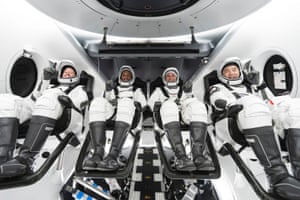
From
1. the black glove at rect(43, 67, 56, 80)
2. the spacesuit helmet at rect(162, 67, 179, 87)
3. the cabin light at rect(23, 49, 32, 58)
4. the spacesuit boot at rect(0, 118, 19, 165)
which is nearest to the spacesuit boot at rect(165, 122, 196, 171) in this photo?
the spacesuit helmet at rect(162, 67, 179, 87)

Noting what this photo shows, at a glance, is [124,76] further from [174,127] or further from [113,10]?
[174,127]

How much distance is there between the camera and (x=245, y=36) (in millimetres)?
2490

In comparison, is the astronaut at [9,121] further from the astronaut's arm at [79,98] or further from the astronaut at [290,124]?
the astronaut at [290,124]

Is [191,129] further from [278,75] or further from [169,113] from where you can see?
[278,75]

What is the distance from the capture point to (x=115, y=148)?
4.97 ft

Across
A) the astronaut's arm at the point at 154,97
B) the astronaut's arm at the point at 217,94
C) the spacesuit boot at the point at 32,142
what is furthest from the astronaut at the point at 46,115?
the astronaut's arm at the point at 217,94

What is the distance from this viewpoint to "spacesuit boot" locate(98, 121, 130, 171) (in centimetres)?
135

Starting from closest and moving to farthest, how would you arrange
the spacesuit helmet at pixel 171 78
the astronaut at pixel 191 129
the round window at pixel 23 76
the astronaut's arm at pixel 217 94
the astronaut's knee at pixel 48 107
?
the astronaut at pixel 191 129 → the astronaut's knee at pixel 48 107 → the astronaut's arm at pixel 217 94 → the spacesuit helmet at pixel 171 78 → the round window at pixel 23 76

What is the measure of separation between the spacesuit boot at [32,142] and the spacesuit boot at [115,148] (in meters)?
0.43

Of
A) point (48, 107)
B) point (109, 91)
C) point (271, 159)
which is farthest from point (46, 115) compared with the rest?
point (271, 159)

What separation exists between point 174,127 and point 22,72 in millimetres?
1904

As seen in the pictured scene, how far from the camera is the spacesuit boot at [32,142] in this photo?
1.30 m

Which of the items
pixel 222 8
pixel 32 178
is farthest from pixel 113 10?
pixel 32 178

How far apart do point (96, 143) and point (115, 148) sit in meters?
0.14
